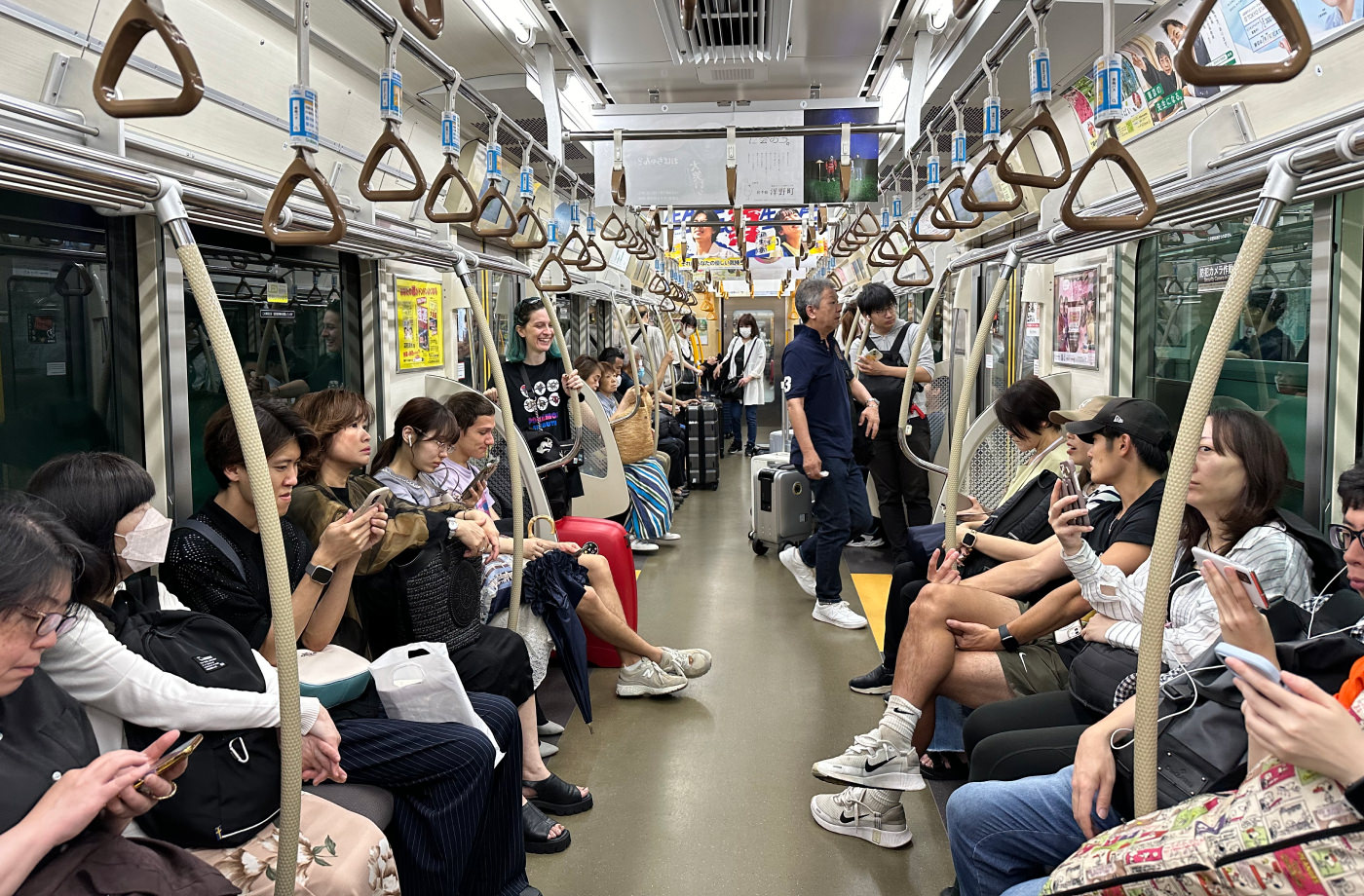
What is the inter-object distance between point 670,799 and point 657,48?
4004mm

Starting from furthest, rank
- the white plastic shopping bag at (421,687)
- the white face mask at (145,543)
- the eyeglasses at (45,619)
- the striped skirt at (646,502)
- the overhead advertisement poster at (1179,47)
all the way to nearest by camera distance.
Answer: the striped skirt at (646,502), the overhead advertisement poster at (1179,47), the white plastic shopping bag at (421,687), the white face mask at (145,543), the eyeglasses at (45,619)

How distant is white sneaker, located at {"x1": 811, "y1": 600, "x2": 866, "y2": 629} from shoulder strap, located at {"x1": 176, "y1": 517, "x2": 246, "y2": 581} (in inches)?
133

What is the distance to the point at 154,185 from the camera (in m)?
1.93

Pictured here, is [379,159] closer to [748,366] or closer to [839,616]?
[839,616]

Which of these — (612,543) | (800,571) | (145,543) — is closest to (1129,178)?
(145,543)

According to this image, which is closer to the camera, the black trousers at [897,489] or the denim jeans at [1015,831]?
the denim jeans at [1015,831]

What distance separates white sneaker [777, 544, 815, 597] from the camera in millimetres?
5695

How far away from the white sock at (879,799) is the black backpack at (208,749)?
5.71 ft

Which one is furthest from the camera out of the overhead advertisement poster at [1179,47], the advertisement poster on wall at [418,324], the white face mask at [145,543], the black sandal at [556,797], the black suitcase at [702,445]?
the black suitcase at [702,445]

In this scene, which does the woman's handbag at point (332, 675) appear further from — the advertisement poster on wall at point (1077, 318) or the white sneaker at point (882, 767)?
A: the advertisement poster on wall at point (1077, 318)

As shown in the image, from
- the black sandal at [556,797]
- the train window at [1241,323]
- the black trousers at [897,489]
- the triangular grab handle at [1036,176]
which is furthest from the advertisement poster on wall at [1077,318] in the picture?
the black sandal at [556,797]

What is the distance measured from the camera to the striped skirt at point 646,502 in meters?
7.08

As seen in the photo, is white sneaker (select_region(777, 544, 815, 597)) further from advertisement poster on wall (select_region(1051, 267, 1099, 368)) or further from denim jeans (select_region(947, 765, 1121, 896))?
denim jeans (select_region(947, 765, 1121, 896))

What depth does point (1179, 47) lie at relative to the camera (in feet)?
8.84
